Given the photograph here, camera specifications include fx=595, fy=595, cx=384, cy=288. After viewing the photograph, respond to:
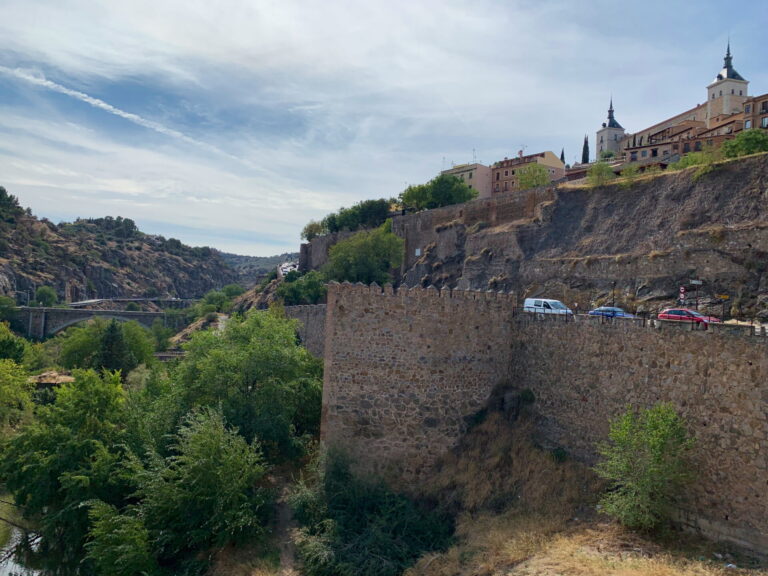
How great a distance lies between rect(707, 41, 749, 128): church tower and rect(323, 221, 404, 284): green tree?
51.3 metres

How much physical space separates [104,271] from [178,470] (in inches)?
5473

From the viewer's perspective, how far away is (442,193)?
215 ft

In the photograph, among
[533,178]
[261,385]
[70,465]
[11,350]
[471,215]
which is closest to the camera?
[70,465]

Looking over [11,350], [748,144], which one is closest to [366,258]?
[748,144]

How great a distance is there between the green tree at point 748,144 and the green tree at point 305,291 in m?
29.9

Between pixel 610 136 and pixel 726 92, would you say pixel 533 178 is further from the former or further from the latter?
pixel 610 136

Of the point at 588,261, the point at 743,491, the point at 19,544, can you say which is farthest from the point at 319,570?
the point at 588,261

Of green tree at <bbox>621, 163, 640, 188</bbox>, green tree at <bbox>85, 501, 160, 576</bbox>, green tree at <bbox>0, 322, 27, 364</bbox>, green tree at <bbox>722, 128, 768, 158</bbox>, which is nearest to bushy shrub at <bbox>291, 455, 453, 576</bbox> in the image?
green tree at <bbox>85, 501, 160, 576</bbox>

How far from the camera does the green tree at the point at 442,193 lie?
65312mm

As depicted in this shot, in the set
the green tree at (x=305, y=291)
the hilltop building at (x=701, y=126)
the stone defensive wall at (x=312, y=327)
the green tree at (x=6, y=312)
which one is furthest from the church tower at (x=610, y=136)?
the green tree at (x=6, y=312)

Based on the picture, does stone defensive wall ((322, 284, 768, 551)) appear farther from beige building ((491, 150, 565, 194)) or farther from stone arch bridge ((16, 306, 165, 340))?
stone arch bridge ((16, 306, 165, 340))

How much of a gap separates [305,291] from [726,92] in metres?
67.1

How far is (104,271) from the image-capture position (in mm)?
141500

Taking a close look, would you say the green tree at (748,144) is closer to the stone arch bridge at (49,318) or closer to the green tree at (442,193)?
the green tree at (442,193)
